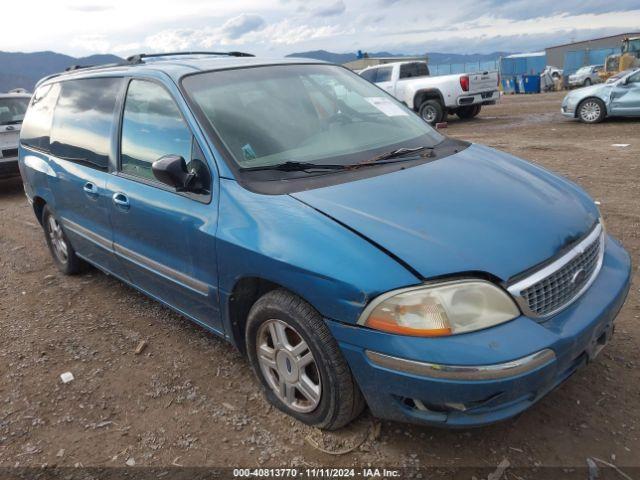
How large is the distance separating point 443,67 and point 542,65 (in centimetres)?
958

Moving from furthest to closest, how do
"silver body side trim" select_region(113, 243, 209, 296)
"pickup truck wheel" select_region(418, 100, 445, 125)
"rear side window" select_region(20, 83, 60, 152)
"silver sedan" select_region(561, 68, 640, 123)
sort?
1. "pickup truck wheel" select_region(418, 100, 445, 125)
2. "silver sedan" select_region(561, 68, 640, 123)
3. "rear side window" select_region(20, 83, 60, 152)
4. "silver body side trim" select_region(113, 243, 209, 296)

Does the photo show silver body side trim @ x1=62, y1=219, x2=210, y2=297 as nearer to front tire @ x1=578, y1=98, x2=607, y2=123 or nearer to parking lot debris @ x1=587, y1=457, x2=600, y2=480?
parking lot debris @ x1=587, y1=457, x2=600, y2=480

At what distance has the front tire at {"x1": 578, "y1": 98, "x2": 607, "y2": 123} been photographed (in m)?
12.4

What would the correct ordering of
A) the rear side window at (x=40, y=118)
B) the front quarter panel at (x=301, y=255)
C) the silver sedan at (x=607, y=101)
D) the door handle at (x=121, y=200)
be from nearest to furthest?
the front quarter panel at (x=301, y=255)
the door handle at (x=121, y=200)
the rear side window at (x=40, y=118)
the silver sedan at (x=607, y=101)

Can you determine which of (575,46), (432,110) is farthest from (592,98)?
(575,46)

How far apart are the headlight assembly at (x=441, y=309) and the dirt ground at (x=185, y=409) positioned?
0.73 m

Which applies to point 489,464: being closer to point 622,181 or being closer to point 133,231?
point 133,231

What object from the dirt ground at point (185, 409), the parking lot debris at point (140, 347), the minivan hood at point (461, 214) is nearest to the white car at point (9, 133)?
the dirt ground at point (185, 409)

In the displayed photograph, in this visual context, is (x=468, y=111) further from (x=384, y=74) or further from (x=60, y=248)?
(x=60, y=248)

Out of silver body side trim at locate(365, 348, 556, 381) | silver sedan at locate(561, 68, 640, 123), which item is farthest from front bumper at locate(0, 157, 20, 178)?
silver sedan at locate(561, 68, 640, 123)

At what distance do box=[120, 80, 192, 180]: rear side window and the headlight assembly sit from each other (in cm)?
147

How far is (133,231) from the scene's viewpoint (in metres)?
3.24

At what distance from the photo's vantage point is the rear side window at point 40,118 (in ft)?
14.5

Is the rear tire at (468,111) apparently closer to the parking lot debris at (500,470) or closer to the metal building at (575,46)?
the parking lot debris at (500,470)
